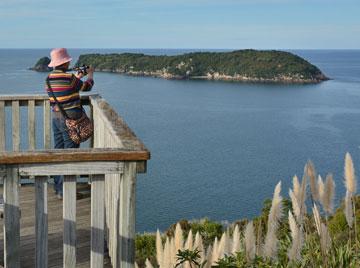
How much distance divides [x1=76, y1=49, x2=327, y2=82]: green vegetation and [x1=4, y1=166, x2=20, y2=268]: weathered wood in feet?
435

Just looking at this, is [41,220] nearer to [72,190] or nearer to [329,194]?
[72,190]

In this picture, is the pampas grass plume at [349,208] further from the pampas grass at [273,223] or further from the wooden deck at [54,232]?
the wooden deck at [54,232]

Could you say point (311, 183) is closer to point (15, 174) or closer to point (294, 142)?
point (15, 174)

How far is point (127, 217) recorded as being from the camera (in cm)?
288

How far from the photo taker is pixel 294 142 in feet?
185

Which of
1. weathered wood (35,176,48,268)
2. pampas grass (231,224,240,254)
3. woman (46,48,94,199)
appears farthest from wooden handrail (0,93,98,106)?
pampas grass (231,224,240,254)

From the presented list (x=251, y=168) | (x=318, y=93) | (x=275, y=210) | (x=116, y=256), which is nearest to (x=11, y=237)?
(x=116, y=256)

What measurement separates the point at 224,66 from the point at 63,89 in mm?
139697

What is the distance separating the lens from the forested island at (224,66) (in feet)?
444

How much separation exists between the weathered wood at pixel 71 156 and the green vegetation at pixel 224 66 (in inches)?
5217

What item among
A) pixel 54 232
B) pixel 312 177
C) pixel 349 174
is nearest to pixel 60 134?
pixel 54 232

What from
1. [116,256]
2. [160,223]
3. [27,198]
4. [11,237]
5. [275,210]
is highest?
[275,210]

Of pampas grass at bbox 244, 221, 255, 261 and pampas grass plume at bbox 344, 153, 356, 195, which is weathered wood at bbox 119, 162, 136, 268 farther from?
pampas grass plume at bbox 344, 153, 356, 195

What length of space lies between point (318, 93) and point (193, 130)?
154 feet
